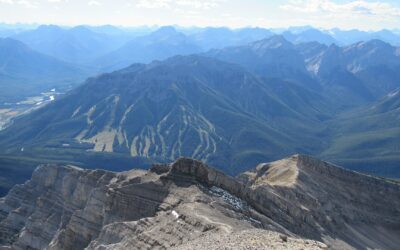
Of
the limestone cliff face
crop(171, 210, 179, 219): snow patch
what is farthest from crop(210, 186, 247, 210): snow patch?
crop(171, 210, 179, 219): snow patch

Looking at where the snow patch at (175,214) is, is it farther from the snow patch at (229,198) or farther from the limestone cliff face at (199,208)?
the snow patch at (229,198)

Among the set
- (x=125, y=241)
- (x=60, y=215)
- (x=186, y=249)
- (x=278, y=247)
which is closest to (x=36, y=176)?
(x=60, y=215)

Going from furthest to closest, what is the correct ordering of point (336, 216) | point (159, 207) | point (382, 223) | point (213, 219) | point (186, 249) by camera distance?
point (382, 223) → point (336, 216) → point (159, 207) → point (213, 219) → point (186, 249)

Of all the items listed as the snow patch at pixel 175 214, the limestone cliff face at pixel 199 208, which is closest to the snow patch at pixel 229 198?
the limestone cliff face at pixel 199 208

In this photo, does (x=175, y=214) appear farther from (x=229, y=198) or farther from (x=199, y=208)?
→ (x=229, y=198)

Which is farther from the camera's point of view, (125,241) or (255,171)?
(255,171)

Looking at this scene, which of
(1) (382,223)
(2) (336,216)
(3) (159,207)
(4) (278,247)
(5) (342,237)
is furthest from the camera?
(1) (382,223)

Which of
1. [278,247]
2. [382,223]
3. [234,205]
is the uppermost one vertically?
[278,247]

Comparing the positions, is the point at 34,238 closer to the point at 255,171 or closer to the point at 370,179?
the point at 255,171
